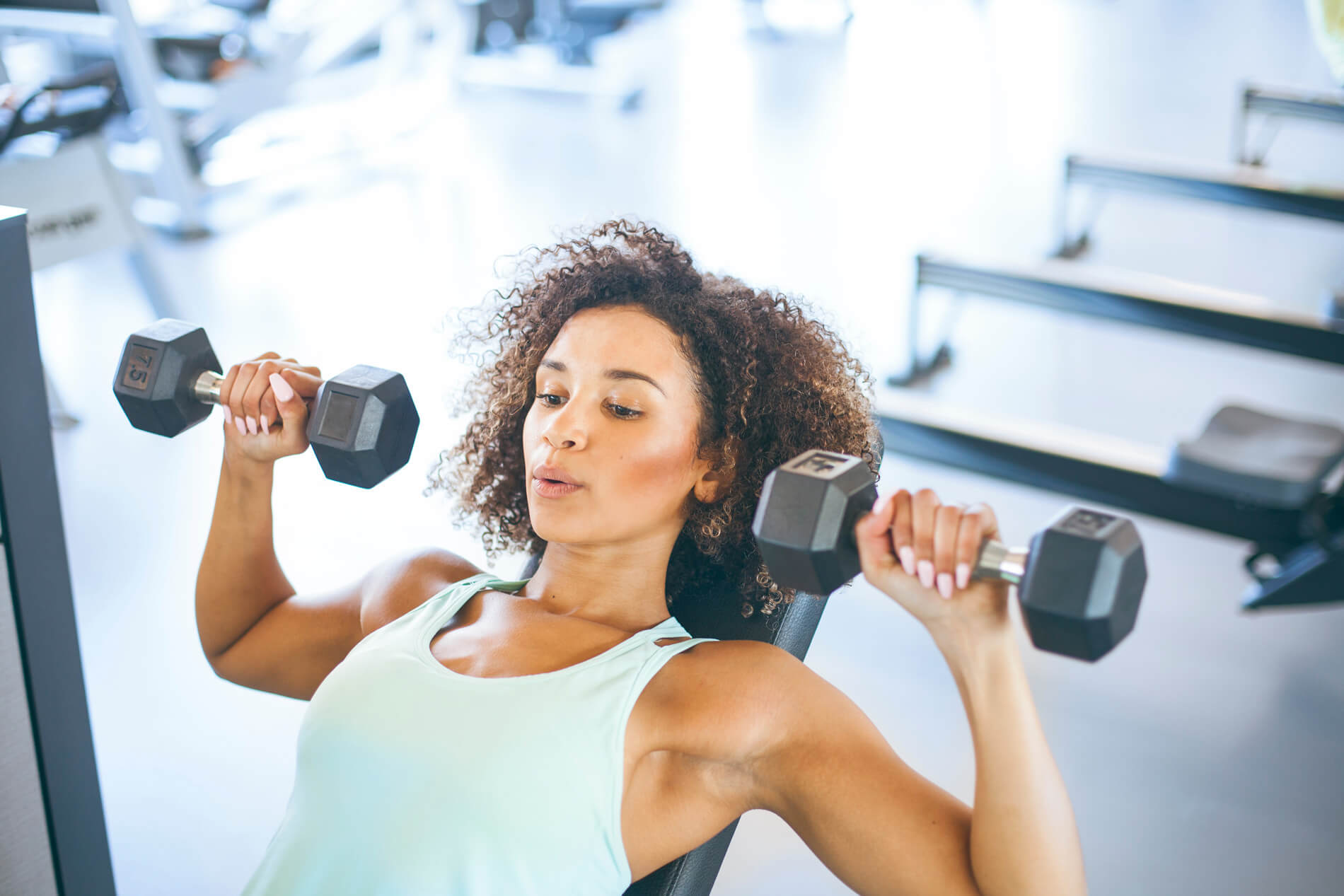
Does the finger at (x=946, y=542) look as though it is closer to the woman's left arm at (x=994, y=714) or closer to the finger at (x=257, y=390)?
the woman's left arm at (x=994, y=714)

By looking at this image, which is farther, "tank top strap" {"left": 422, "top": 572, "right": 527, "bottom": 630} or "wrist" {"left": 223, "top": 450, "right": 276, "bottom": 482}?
"wrist" {"left": 223, "top": 450, "right": 276, "bottom": 482}

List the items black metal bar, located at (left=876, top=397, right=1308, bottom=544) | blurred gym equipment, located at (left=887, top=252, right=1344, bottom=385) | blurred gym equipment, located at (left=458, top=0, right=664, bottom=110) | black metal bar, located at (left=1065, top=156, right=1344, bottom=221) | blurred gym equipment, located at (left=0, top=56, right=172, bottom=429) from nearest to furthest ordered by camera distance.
→ black metal bar, located at (left=876, top=397, right=1308, bottom=544) < blurred gym equipment, located at (left=887, top=252, right=1344, bottom=385) < blurred gym equipment, located at (left=0, top=56, right=172, bottom=429) < black metal bar, located at (left=1065, top=156, right=1344, bottom=221) < blurred gym equipment, located at (left=458, top=0, right=664, bottom=110)

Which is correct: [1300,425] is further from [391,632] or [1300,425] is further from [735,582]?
[391,632]

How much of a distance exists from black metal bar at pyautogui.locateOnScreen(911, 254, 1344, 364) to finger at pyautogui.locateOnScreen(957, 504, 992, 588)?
7.51 ft

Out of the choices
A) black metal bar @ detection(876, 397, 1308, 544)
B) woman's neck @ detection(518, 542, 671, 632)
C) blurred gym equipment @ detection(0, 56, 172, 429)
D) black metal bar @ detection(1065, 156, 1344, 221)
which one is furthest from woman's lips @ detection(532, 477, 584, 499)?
black metal bar @ detection(1065, 156, 1344, 221)

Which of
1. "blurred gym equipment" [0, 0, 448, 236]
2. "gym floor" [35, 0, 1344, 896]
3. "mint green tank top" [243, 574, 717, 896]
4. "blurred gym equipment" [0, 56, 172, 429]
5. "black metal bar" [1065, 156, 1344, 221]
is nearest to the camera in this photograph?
"mint green tank top" [243, 574, 717, 896]

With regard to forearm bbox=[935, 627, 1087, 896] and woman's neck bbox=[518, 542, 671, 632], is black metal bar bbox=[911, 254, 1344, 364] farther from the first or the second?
forearm bbox=[935, 627, 1087, 896]

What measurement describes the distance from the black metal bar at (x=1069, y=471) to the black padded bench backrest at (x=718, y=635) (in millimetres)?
1203

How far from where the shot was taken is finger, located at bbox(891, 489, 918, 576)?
84 centimetres

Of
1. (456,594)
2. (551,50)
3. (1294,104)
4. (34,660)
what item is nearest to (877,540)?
(456,594)

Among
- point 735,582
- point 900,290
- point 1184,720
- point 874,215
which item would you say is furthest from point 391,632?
point 874,215

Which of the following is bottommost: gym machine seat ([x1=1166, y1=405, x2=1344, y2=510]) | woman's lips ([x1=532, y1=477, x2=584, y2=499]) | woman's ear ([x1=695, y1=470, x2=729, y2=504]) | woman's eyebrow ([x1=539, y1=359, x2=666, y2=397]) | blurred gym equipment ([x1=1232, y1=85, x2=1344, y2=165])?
gym machine seat ([x1=1166, y1=405, x2=1344, y2=510])

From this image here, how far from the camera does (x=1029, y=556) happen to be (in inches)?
31.6

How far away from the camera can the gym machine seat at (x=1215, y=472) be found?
2.06 meters
